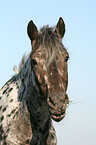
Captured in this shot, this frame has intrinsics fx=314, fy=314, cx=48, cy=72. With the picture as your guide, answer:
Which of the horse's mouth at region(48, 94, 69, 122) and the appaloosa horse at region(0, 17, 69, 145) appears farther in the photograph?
the appaloosa horse at region(0, 17, 69, 145)

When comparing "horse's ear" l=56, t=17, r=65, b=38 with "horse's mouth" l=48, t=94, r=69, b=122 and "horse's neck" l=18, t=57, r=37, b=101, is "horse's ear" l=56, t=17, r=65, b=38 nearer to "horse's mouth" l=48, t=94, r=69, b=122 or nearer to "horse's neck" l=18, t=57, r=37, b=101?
"horse's neck" l=18, t=57, r=37, b=101

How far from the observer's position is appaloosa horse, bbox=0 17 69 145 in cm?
621

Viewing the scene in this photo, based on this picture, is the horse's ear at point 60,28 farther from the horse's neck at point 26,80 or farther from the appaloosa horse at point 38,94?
the horse's neck at point 26,80

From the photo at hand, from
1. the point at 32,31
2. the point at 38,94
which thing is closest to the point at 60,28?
the point at 32,31

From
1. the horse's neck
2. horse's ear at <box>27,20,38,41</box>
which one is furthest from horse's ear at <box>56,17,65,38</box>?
the horse's neck

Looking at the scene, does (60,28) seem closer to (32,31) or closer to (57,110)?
(32,31)

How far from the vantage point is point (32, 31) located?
718 cm

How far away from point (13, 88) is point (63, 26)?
1.93 meters

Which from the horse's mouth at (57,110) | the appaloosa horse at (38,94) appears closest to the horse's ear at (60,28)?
the appaloosa horse at (38,94)

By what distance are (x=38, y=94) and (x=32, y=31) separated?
147cm

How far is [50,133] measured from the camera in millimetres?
7535

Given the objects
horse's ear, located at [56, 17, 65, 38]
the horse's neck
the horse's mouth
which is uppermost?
horse's ear, located at [56, 17, 65, 38]

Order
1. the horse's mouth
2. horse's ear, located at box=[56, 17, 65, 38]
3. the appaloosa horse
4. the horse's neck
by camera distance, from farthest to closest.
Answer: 1. horse's ear, located at box=[56, 17, 65, 38]
2. the horse's neck
3. the appaloosa horse
4. the horse's mouth

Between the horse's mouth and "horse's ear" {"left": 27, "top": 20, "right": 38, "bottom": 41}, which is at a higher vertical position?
"horse's ear" {"left": 27, "top": 20, "right": 38, "bottom": 41}
